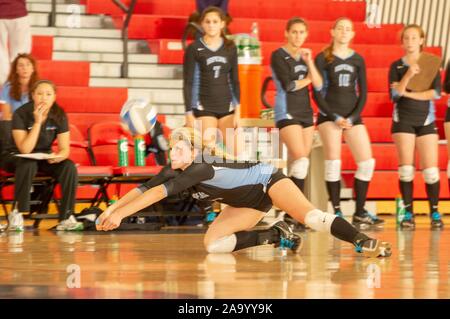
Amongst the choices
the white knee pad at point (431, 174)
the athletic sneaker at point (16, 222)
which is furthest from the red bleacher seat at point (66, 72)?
the white knee pad at point (431, 174)

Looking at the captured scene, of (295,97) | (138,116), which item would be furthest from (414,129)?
(138,116)

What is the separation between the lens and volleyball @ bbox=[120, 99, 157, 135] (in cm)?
885

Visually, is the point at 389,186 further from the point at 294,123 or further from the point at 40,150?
the point at 40,150

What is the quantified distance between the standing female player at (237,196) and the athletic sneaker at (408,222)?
8.32 feet

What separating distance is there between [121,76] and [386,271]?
6.49 meters

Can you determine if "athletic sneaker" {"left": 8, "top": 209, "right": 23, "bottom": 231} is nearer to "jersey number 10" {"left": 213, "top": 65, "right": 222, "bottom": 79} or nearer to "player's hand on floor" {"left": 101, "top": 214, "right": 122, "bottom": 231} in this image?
"jersey number 10" {"left": 213, "top": 65, "right": 222, "bottom": 79}

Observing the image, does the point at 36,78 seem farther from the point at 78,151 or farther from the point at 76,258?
the point at 76,258

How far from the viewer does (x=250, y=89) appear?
9.92m

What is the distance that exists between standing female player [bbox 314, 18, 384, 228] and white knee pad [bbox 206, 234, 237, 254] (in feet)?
8.64

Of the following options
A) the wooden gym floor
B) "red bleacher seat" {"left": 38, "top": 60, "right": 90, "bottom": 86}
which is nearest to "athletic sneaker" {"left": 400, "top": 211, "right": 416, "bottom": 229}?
the wooden gym floor

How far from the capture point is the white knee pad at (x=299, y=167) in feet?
28.5

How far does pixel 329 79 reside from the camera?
9008 millimetres

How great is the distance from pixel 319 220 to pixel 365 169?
300cm
